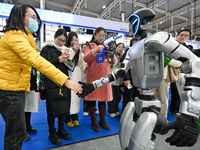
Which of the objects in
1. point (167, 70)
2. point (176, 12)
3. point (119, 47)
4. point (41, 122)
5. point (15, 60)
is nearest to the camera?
point (15, 60)

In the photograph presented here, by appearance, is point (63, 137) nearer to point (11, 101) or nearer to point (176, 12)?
point (11, 101)

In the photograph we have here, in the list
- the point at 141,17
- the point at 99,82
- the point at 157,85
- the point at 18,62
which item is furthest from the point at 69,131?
the point at 141,17

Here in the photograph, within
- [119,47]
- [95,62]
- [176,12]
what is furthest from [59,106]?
[176,12]

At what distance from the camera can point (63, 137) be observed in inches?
63.1

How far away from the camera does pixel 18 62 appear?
34.3 inches

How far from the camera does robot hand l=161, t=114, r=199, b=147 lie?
71 cm

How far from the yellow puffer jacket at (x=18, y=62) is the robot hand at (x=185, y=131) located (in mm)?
714

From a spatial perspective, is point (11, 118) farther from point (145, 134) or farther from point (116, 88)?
point (116, 88)

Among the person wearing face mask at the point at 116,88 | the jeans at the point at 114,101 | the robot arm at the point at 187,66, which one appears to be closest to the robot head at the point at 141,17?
the robot arm at the point at 187,66

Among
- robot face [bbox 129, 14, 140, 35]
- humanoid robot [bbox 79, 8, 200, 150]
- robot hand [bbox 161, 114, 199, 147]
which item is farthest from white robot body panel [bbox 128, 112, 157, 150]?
robot face [bbox 129, 14, 140, 35]

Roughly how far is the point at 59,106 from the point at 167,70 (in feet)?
5.35

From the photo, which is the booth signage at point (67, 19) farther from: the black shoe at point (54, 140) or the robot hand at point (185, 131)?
the robot hand at point (185, 131)

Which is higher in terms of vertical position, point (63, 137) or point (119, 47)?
point (119, 47)

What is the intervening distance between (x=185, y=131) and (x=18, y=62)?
3.70ft
